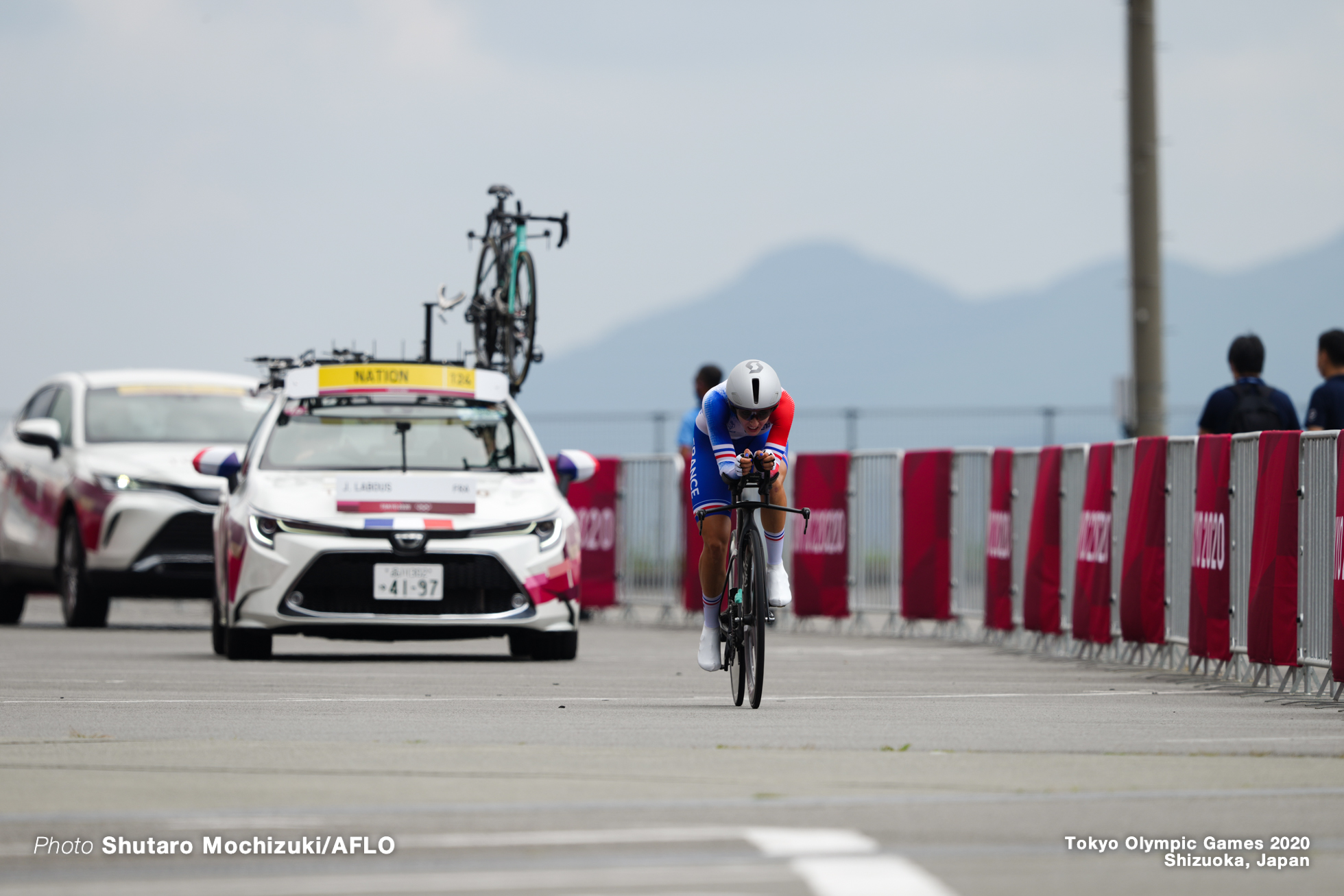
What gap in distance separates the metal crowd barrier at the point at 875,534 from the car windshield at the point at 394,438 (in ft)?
19.4

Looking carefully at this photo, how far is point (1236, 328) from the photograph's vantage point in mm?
145875

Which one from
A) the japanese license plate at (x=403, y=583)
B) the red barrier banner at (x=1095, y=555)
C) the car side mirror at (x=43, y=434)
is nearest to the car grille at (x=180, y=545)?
the car side mirror at (x=43, y=434)

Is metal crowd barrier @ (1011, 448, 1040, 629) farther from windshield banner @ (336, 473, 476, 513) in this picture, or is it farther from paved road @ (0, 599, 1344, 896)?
windshield banner @ (336, 473, 476, 513)

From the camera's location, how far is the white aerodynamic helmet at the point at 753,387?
34.4ft

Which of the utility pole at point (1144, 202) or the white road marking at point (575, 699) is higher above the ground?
the utility pole at point (1144, 202)

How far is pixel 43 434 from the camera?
1836cm

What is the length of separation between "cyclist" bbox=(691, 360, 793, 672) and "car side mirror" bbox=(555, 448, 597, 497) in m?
3.81

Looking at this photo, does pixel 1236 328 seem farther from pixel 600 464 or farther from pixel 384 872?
pixel 384 872

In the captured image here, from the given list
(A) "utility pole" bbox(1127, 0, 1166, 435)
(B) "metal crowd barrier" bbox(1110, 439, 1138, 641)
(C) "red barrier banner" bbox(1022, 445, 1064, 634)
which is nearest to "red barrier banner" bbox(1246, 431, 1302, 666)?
(B) "metal crowd barrier" bbox(1110, 439, 1138, 641)

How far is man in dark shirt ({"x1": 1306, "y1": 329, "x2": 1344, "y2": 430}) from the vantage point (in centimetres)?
1388

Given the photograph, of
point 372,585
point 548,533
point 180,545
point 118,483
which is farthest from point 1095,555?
point 118,483

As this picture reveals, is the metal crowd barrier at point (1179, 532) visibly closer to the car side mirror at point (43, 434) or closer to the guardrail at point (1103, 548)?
the guardrail at point (1103, 548)

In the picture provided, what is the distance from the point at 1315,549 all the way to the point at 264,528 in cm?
585

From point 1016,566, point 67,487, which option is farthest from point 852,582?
point 67,487
